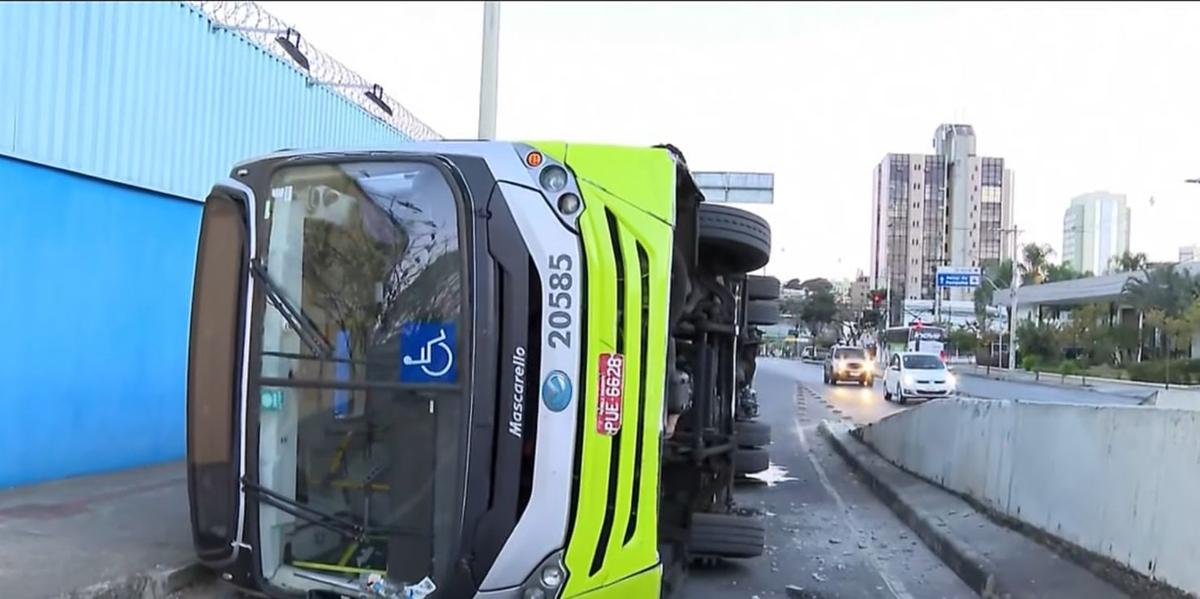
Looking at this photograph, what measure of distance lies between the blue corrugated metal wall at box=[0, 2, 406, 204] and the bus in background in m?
37.6

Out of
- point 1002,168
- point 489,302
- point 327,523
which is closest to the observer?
point 489,302

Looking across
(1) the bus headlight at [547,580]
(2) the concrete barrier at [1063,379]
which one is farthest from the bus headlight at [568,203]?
(2) the concrete barrier at [1063,379]

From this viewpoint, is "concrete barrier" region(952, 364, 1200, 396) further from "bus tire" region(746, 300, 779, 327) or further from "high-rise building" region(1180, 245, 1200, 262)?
"bus tire" region(746, 300, 779, 327)

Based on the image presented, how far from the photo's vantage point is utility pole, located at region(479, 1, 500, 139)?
11.4 metres

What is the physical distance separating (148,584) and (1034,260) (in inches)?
3554

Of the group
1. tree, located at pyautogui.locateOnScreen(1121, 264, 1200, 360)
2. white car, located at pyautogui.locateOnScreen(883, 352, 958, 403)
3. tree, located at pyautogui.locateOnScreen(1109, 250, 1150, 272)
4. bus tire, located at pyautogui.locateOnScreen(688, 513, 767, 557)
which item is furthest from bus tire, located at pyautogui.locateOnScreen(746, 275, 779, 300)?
white car, located at pyautogui.locateOnScreen(883, 352, 958, 403)

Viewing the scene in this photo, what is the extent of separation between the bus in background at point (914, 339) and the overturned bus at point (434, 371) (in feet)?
136

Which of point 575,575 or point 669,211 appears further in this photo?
point 669,211

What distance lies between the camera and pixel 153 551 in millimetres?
5875

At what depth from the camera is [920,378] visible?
2855 centimetres

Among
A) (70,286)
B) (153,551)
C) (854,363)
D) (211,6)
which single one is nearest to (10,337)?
(70,286)

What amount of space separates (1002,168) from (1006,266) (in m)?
10.6

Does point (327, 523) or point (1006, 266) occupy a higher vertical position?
point (1006, 266)

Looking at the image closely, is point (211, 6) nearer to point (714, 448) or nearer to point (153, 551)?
point (153, 551)
